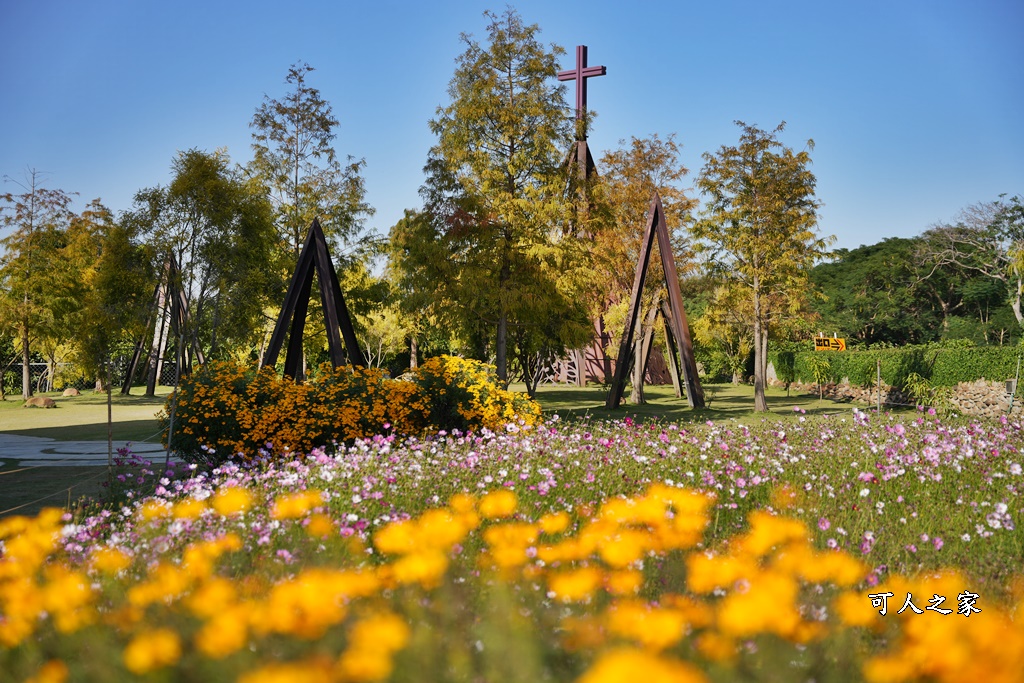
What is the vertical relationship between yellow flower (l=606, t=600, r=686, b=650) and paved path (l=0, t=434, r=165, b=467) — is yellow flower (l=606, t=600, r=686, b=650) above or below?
above

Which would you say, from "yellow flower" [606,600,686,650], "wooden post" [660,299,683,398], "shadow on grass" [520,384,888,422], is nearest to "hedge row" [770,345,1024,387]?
"shadow on grass" [520,384,888,422]

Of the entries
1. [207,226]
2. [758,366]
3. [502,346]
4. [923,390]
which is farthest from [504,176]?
[923,390]

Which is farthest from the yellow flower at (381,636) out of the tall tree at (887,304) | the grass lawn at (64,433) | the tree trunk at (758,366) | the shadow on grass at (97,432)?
the tall tree at (887,304)

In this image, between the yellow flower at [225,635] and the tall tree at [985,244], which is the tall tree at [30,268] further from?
the tall tree at [985,244]

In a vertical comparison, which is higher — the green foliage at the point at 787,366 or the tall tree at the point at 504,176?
the tall tree at the point at 504,176

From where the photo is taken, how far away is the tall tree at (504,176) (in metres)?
15.0

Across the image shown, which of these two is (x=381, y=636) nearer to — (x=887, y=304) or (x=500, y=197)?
(x=500, y=197)

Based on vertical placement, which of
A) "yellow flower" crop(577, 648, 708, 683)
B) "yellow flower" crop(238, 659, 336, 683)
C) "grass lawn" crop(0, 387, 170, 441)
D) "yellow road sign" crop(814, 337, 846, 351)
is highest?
"yellow road sign" crop(814, 337, 846, 351)

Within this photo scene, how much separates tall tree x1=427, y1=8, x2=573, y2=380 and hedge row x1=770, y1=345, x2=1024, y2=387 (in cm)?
966

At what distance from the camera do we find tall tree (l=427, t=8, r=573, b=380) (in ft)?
49.3

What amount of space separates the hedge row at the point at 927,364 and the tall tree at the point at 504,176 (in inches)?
380

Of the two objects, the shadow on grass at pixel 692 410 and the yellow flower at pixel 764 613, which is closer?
the yellow flower at pixel 764 613

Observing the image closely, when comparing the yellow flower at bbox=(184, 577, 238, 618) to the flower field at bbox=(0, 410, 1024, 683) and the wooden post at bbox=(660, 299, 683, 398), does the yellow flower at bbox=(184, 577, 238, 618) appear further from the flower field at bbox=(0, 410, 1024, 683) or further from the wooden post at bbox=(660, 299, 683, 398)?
the wooden post at bbox=(660, 299, 683, 398)

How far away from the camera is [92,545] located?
3582mm
